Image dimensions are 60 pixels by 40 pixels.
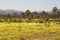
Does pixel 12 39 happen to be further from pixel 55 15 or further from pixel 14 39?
pixel 55 15

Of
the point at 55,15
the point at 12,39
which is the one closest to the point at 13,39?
the point at 12,39

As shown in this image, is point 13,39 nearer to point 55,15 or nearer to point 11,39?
point 11,39

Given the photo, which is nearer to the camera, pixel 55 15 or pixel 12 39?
pixel 12 39

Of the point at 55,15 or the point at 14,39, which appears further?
the point at 55,15

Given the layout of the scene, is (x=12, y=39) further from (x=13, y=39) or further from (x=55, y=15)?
(x=55, y=15)

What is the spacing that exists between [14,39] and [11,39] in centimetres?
33

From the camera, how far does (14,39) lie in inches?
859

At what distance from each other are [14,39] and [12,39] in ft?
0.71

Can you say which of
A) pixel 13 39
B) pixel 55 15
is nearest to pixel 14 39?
pixel 13 39

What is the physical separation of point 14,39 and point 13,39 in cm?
16

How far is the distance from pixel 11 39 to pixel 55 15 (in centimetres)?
10346

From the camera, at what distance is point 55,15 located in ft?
406

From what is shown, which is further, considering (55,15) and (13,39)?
(55,15)

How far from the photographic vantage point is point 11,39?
2181cm
